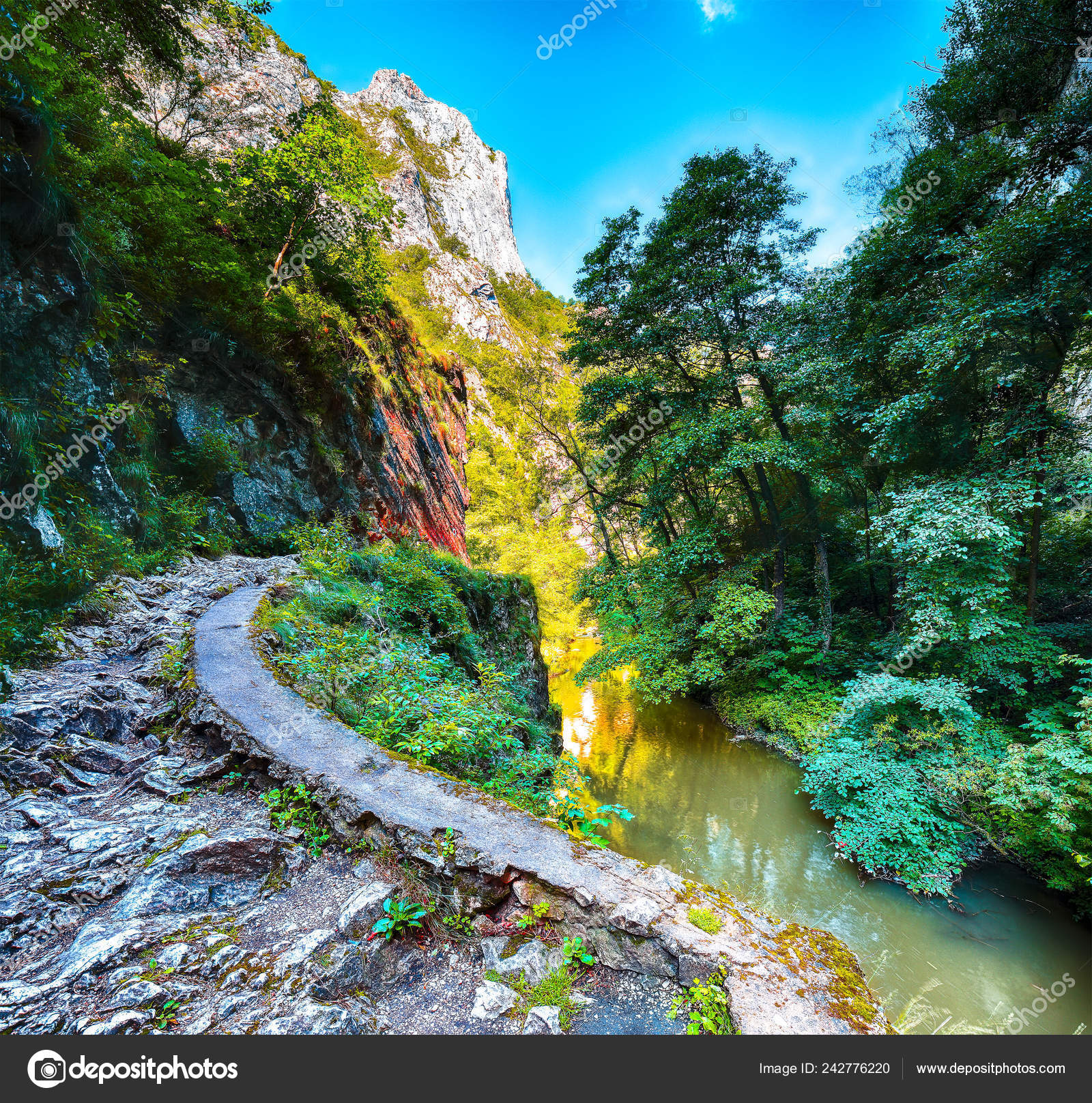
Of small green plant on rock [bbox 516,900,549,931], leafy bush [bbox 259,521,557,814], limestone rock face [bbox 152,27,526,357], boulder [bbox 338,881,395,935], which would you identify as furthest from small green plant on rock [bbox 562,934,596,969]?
limestone rock face [bbox 152,27,526,357]

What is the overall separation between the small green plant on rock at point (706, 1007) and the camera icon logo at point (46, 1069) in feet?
7.28

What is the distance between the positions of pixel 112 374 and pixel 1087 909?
15993 mm

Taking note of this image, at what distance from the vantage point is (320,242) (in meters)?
12.3

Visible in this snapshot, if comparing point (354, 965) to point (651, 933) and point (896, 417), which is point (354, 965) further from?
point (896, 417)

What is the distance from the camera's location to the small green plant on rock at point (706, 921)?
2.12 meters

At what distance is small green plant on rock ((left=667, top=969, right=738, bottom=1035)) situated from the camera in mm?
1761

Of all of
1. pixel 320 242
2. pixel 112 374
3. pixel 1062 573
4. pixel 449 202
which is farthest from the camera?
pixel 449 202

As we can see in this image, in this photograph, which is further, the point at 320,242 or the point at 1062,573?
the point at 320,242

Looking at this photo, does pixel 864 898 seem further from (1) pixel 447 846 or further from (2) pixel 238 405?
(2) pixel 238 405

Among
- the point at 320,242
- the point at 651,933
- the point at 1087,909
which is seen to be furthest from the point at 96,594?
the point at 1087,909

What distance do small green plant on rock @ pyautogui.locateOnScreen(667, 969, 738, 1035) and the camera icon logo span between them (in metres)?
2.22

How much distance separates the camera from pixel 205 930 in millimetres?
2043

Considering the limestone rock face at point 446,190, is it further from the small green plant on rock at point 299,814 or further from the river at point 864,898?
the small green plant on rock at point 299,814

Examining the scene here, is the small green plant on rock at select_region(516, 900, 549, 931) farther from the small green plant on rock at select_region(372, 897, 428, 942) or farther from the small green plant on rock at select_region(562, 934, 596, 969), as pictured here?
the small green plant on rock at select_region(372, 897, 428, 942)
